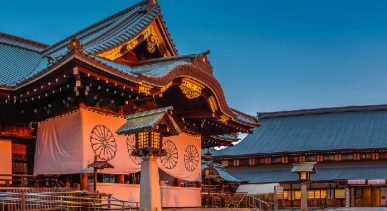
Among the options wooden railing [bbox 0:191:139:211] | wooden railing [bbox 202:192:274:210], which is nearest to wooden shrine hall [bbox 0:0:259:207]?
wooden railing [bbox 0:191:139:211]

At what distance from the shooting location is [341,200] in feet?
165

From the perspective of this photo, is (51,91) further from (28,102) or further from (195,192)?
(195,192)

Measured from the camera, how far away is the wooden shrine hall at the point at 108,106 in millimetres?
15594

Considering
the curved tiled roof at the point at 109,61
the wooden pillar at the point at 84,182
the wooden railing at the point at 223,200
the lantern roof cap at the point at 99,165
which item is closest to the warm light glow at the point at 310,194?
the wooden railing at the point at 223,200

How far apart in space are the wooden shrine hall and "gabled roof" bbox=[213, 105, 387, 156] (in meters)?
32.1

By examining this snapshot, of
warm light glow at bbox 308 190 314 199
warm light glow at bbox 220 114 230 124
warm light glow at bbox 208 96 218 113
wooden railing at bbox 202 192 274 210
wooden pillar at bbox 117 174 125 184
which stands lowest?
warm light glow at bbox 308 190 314 199

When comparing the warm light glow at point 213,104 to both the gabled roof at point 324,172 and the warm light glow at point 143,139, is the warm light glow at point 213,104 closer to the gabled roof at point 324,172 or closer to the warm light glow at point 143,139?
the warm light glow at point 143,139

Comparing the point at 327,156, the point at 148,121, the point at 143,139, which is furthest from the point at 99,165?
the point at 327,156

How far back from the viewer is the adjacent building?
50062 mm

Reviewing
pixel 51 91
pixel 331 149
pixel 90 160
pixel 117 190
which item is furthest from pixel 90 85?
pixel 331 149

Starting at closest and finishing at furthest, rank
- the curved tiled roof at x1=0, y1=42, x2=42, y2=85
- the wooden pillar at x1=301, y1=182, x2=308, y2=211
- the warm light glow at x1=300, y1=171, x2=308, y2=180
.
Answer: the curved tiled roof at x1=0, y1=42, x2=42, y2=85 → the wooden pillar at x1=301, y1=182, x2=308, y2=211 → the warm light glow at x1=300, y1=171, x2=308, y2=180

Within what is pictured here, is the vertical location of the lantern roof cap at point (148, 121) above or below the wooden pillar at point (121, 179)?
above

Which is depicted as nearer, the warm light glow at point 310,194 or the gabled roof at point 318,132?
the warm light glow at point 310,194

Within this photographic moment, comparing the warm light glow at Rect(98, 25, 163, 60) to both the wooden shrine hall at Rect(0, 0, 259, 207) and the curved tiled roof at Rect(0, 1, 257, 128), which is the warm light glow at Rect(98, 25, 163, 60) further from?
the curved tiled roof at Rect(0, 1, 257, 128)
